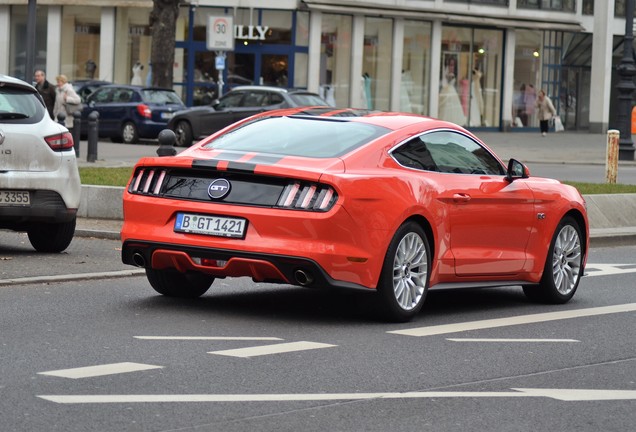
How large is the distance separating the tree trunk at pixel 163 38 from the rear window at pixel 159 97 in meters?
4.28

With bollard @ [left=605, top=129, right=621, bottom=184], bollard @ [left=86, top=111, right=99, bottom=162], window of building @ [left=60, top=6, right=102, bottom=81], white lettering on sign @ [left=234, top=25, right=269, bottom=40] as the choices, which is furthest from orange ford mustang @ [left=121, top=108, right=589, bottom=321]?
window of building @ [left=60, top=6, right=102, bottom=81]

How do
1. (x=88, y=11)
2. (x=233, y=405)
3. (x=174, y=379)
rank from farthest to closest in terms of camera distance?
(x=88, y=11) < (x=174, y=379) < (x=233, y=405)

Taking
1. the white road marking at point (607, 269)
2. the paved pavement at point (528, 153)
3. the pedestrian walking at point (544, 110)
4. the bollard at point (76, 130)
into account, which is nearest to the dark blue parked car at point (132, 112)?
the paved pavement at point (528, 153)

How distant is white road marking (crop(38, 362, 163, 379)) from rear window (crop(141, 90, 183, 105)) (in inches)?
1197

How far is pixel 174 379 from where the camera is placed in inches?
284

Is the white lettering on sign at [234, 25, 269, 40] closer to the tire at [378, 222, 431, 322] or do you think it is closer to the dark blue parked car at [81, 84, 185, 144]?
the dark blue parked car at [81, 84, 185, 144]

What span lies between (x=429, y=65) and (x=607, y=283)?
1661 inches

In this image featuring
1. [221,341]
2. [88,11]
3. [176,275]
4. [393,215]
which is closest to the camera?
[221,341]

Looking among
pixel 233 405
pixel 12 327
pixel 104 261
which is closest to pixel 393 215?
pixel 12 327

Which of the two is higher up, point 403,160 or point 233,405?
point 403,160

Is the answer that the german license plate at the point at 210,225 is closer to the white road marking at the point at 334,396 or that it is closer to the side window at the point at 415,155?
the side window at the point at 415,155

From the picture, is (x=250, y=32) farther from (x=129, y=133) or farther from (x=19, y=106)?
(x=19, y=106)

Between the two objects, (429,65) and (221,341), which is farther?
(429,65)

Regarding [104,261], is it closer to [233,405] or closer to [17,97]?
[17,97]
